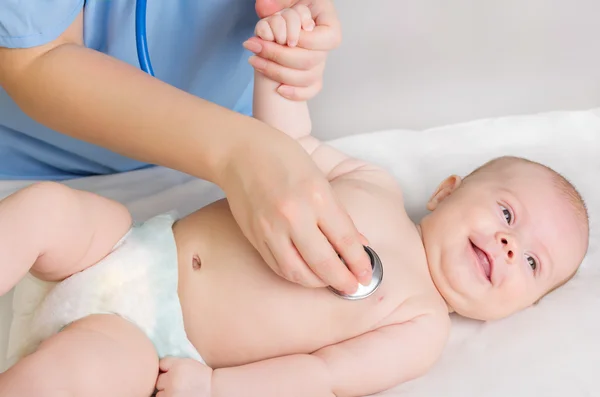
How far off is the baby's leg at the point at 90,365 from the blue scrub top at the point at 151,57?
16.4 inches

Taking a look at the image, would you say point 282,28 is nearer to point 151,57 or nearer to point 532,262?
point 151,57

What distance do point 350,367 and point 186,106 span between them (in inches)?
16.9

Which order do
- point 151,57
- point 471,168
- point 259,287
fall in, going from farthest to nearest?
point 471,168, point 151,57, point 259,287

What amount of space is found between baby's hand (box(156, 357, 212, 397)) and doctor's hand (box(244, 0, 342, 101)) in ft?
1.57

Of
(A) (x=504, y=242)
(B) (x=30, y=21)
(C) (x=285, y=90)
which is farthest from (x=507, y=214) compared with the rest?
(B) (x=30, y=21)

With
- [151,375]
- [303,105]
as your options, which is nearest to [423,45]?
[303,105]

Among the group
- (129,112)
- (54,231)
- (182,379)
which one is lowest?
(182,379)

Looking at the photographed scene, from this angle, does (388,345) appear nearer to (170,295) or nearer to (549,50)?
(170,295)


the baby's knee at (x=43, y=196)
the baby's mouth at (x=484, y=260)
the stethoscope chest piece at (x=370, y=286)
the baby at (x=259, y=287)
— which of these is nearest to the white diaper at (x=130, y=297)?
the baby at (x=259, y=287)

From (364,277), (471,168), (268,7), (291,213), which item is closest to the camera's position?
(291,213)

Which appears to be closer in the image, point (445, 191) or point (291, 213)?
point (291, 213)

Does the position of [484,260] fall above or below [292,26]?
below

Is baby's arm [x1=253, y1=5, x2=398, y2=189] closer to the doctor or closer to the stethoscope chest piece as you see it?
the doctor

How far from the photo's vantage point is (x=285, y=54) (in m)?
1.12
